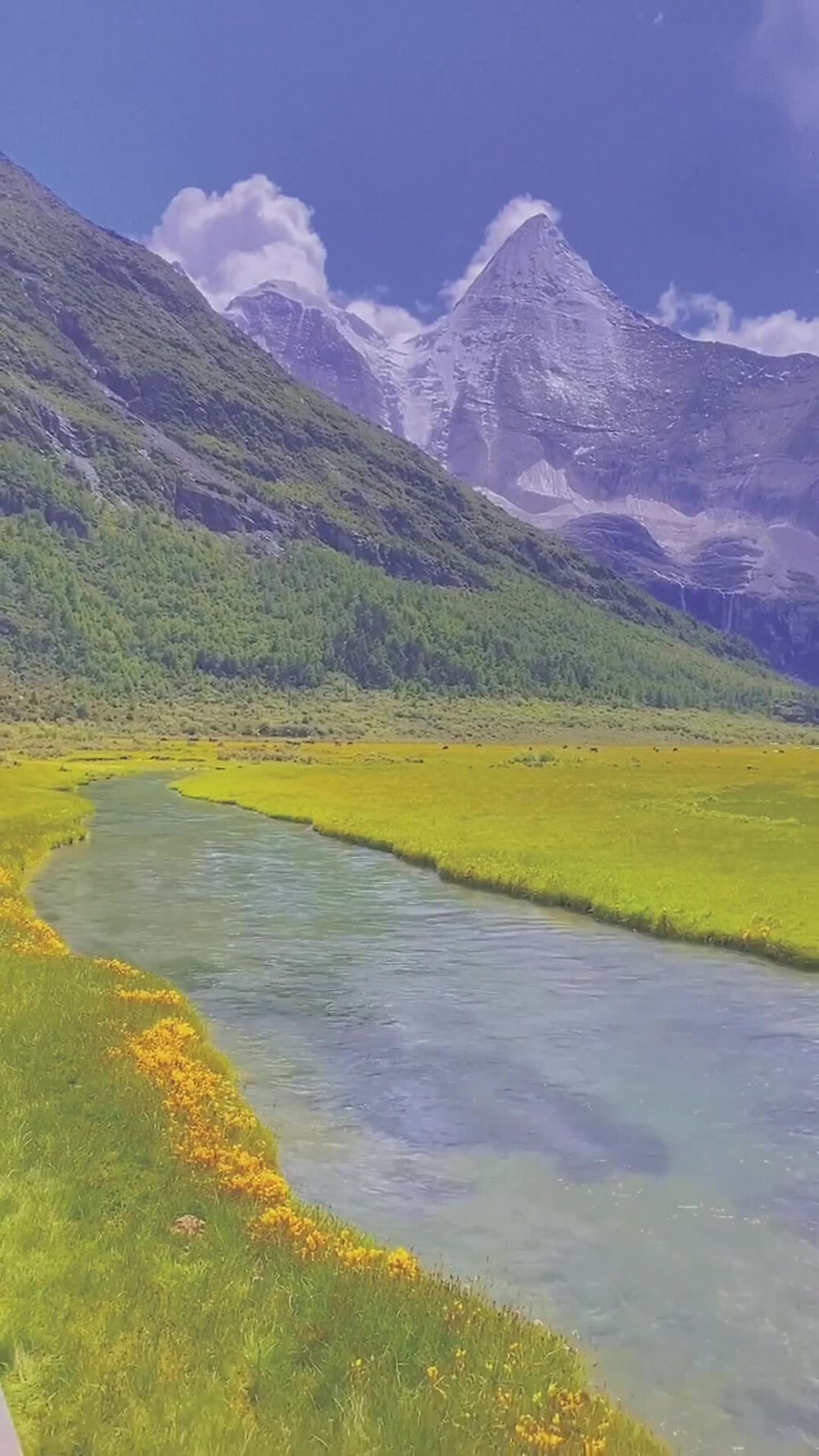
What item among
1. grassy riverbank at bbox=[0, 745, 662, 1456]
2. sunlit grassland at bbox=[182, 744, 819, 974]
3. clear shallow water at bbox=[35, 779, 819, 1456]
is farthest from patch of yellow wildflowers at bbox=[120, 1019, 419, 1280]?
sunlit grassland at bbox=[182, 744, 819, 974]

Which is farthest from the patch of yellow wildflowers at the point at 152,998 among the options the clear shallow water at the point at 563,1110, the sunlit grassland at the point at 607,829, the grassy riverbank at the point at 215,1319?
the sunlit grassland at the point at 607,829

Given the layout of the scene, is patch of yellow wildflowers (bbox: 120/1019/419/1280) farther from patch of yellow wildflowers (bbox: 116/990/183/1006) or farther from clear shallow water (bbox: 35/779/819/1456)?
clear shallow water (bbox: 35/779/819/1456)

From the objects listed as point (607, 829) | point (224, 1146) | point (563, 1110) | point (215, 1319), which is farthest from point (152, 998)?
point (607, 829)

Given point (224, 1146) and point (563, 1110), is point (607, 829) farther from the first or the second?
point (224, 1146)

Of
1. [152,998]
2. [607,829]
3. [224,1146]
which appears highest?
[607,829]

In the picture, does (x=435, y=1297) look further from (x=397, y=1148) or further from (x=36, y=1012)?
(x=36, y=1012)

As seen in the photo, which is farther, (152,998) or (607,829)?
(607,829)

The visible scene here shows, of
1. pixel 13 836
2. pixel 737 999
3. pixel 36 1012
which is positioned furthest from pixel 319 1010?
pixel 13 836
